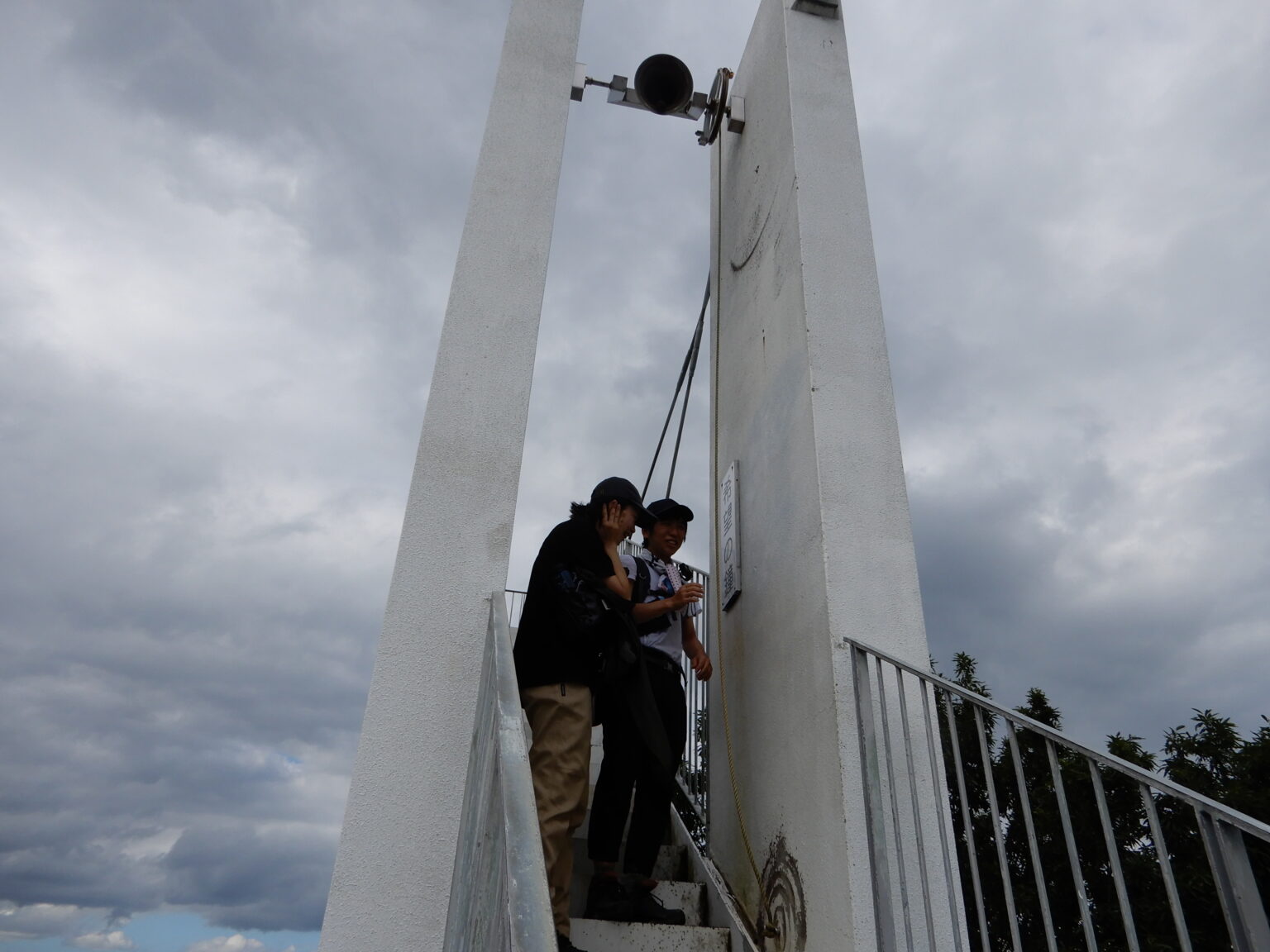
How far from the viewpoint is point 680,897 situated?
3314 millimetres

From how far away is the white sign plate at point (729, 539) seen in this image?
3.91m

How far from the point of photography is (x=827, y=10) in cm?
402

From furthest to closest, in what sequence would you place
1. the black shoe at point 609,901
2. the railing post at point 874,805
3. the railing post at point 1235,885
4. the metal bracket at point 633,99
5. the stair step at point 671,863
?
the metal bracket at point 633,99, the stair step at point 671,863, the black shoe at point 609,901, the railing post at point 874,805, the railing post at point 1235,885

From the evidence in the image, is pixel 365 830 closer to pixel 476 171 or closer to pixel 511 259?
pixel 511 259

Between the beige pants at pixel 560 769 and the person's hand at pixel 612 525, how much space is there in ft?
1.68

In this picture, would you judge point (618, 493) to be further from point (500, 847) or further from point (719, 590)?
point (500, 847)

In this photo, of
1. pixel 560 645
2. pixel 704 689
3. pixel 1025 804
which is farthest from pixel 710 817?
pixel 1025 804

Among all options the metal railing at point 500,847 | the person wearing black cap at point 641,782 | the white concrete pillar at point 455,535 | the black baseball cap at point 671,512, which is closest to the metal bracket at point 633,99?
the white concrete pillar at point 455,535

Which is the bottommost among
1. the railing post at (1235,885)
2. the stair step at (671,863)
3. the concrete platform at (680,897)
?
the railing post at (1235,885)

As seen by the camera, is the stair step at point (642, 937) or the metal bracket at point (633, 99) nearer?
the stair step at point (642, 937)

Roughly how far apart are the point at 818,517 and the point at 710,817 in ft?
6.02

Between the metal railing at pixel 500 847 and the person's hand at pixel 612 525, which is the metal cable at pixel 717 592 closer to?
the person's hand at pixel 612 525

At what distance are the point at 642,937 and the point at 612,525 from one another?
1.29 metres

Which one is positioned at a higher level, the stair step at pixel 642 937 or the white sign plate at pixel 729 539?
the white sign plate at pixel 729 539
